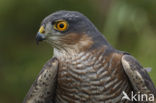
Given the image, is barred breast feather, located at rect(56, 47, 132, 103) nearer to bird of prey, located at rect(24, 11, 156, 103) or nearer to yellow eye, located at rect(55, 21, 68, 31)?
bird of prey, located at rect(24, 11, 156, 103)

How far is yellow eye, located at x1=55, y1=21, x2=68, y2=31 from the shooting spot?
145 inches

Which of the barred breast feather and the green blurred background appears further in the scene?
the green blurred background

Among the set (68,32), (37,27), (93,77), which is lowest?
(37,27)

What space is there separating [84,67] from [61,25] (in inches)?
17.3

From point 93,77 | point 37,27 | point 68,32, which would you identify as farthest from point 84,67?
point 37,27

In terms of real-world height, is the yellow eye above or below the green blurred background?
above

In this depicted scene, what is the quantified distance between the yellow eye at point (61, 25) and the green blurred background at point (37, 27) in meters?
1.83

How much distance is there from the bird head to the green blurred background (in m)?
1.69

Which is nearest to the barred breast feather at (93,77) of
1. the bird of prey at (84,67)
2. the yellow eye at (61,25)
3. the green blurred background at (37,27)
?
the bird of prey at (84,67)

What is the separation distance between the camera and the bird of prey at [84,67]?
145 inches

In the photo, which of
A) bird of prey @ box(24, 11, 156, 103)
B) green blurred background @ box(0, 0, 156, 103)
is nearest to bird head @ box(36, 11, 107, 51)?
bird of prey @ box(24, 11, 156, 103)

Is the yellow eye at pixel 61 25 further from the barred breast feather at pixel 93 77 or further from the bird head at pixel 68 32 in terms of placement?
the barred breast feather at pixel 93 77

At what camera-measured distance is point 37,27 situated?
7.19 meters

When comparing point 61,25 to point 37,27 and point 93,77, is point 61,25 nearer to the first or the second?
point 93,77
